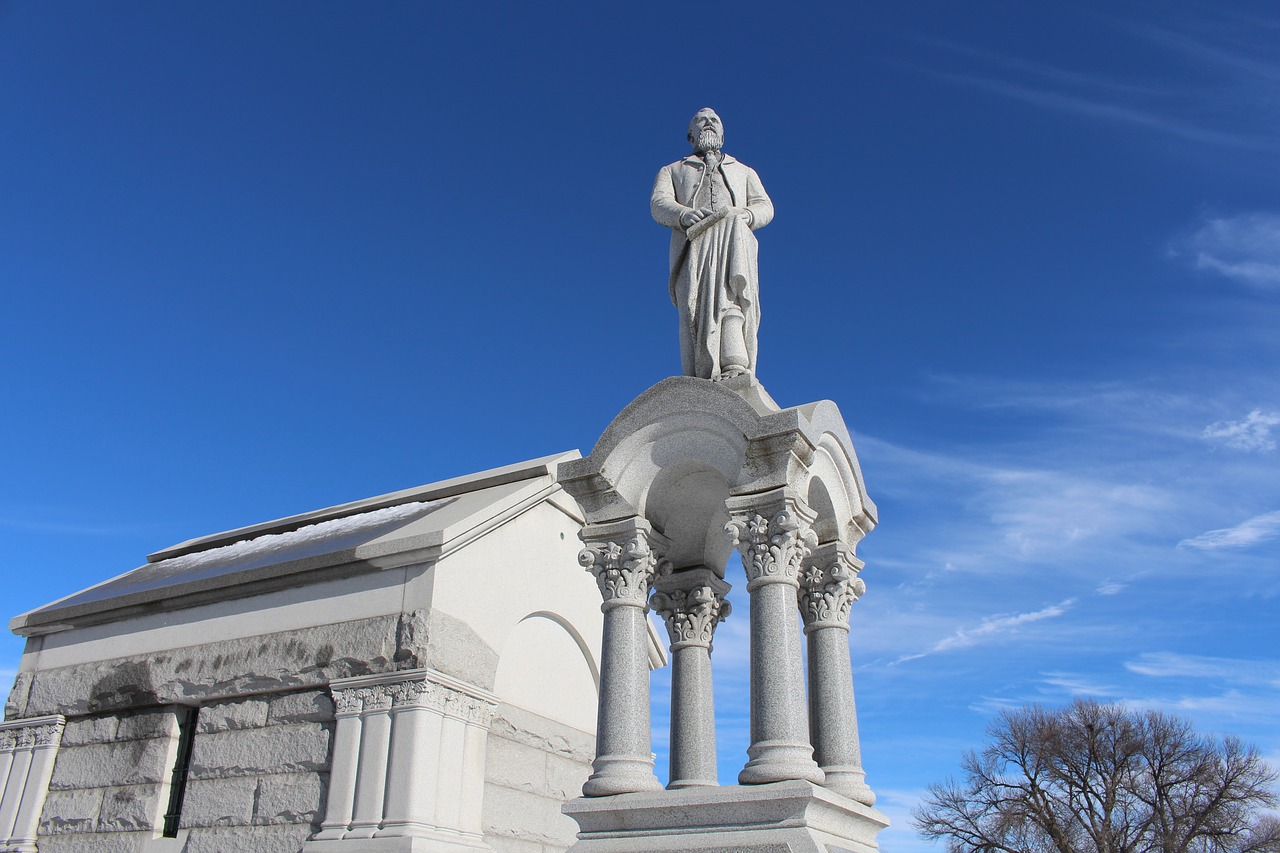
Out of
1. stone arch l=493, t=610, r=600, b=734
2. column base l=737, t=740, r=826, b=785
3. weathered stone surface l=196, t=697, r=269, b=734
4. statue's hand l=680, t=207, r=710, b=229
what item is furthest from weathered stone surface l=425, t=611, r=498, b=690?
statue's hand l=680, t=207, r=710, b=229

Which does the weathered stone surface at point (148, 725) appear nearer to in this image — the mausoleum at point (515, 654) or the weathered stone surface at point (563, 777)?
the mausoleum at point (515, 654)

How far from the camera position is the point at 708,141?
8.84 m

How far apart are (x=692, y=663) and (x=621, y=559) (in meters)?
1.15

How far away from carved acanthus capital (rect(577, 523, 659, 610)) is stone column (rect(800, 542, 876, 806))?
1430mm

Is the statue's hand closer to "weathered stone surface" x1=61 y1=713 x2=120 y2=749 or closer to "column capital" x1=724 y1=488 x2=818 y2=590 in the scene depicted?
"column capital" x1=724 y1=488 x2=818 y2=590

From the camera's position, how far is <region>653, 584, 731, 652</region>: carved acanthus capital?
786 cm

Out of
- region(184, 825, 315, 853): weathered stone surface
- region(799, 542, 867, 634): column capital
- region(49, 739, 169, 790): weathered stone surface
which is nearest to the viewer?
region(799, 542, 867, 634): column capital

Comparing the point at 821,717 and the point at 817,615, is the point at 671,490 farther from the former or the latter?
the point at 821,717

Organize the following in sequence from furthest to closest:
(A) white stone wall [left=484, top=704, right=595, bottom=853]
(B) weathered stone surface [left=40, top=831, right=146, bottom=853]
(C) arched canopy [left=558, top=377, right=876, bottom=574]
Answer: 1. (B) weathered stone surface [left=40, top=831, right=146, bottom=853]
2. (A) white stone wall [left=484, top=704, right=595, bottom=853]
3. (C) arched canopy [left=558, top=377, right=876, bottom=574]

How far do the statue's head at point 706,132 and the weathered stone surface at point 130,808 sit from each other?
29.1 ft

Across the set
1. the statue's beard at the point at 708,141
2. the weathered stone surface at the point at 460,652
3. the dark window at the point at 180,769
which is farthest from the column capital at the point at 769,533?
the dark window at the point at 180,769

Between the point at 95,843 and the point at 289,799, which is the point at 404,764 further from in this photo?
the point at 95,843

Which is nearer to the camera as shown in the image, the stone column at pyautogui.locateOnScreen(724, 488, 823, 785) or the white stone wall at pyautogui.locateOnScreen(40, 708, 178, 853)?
the stone column at pyautogui.locateOnScreen(724, 488, 823, 785)

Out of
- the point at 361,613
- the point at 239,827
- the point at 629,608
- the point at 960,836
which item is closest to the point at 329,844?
the point at 239,827
